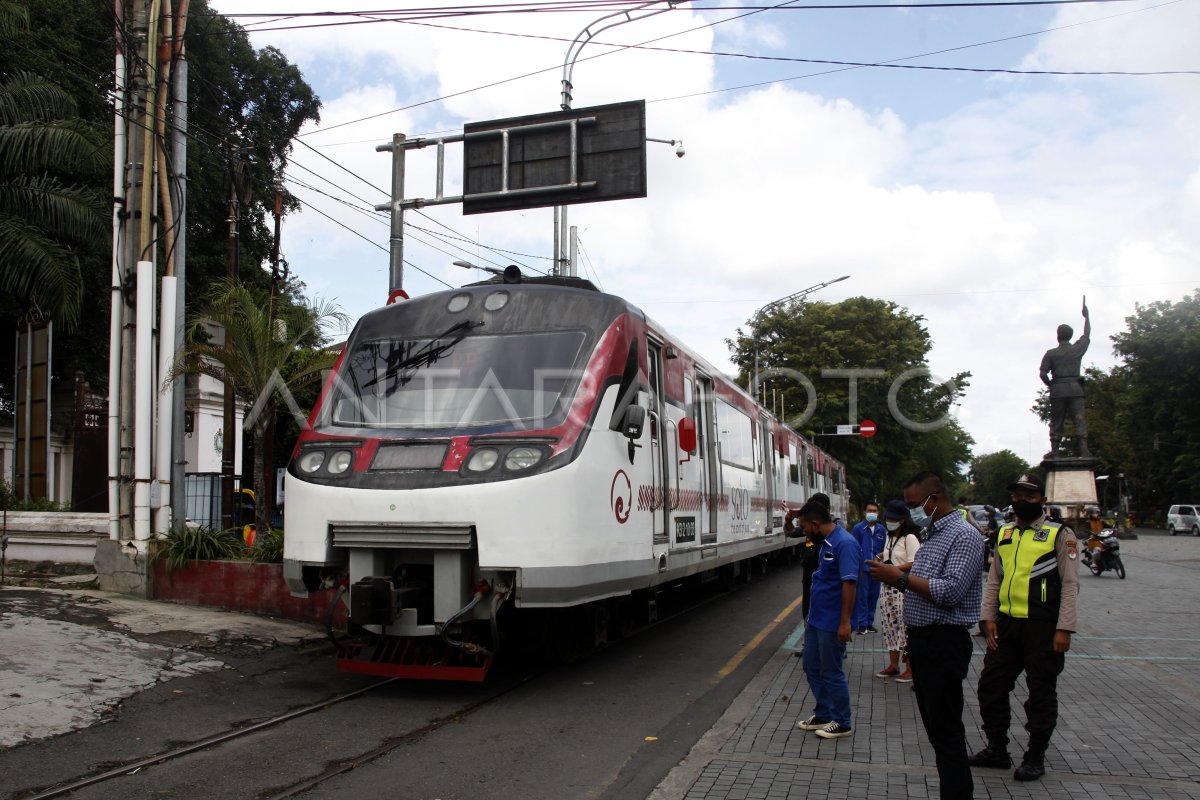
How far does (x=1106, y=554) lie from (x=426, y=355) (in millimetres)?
17295

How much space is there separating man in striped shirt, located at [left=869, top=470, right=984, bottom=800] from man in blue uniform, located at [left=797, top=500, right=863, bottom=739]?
1.31 meters

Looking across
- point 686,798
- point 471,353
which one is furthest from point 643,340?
point 686,798

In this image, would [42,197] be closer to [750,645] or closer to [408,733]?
[750,645]

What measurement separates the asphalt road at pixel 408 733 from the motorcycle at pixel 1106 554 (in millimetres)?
13583

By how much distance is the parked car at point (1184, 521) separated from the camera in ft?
172

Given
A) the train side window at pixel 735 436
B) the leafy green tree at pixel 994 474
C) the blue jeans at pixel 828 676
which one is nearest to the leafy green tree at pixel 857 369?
the train side window at pixel 735 436

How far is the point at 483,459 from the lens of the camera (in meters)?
7.64

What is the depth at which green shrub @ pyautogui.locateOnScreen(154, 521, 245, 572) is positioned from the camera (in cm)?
1143

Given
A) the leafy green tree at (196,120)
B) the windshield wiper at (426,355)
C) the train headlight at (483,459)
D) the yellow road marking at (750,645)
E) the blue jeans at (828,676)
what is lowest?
the yellow road marking at (750,645)

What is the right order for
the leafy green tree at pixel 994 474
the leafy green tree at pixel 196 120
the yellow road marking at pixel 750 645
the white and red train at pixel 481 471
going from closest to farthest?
the white and red train at pixel 481 471
the yellow road marking at pixel 750 645
the leafy green tree at pixel 196 120
the leafy green tree at pixel 994 474

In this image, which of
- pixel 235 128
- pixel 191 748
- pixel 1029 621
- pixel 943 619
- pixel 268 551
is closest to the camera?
pixel 943 619

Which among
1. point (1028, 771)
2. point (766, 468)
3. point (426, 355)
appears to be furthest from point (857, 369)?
point (1028, 771)

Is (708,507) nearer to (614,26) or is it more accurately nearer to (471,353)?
(471,353)

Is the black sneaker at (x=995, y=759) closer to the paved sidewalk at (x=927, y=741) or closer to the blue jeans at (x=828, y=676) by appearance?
the paved sidewalk at (x=927, y=741)
